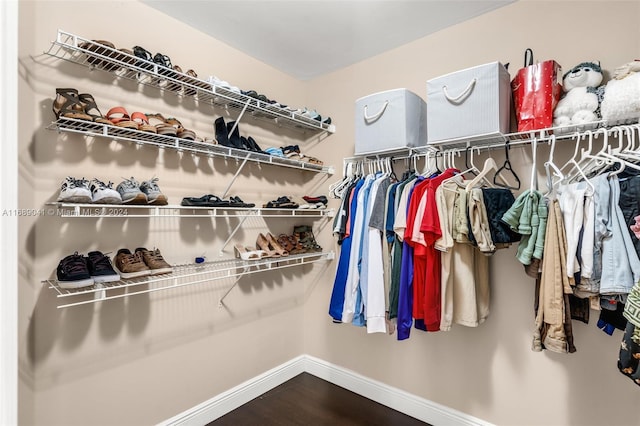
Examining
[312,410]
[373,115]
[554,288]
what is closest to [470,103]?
[373,115]

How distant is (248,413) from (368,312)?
114cm

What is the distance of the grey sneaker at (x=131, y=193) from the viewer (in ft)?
5.05

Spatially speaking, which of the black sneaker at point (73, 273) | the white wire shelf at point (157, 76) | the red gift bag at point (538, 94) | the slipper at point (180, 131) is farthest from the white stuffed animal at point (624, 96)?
the black sneaker at point (73, 273)

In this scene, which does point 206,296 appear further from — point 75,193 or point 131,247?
point 75,193

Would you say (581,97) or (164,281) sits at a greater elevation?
(581,97)

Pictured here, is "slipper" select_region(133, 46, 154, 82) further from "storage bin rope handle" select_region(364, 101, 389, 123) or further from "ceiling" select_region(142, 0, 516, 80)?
"storage bin rope handle" select_region(364, 101, 389, 123)

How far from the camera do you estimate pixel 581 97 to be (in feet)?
4.89

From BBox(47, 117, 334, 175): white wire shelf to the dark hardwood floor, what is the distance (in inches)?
67.9

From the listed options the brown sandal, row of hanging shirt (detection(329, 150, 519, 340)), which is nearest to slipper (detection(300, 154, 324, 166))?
row of hanging shirt (detection(329, 150, 519, 340))

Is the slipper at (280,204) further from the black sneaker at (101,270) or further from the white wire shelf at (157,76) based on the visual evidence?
the black sneaker at (101,270)

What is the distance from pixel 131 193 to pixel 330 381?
2.07 metres

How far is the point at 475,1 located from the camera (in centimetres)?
188
